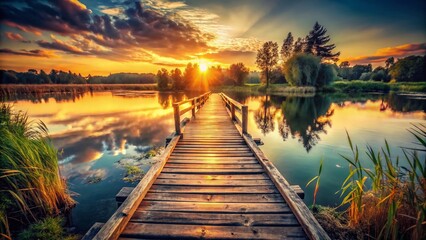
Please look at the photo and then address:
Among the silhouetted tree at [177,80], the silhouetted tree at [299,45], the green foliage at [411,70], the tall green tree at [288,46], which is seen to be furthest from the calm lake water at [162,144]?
the silhouetted tree at [177,80]

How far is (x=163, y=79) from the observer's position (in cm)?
8019

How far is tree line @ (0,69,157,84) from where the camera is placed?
178ft

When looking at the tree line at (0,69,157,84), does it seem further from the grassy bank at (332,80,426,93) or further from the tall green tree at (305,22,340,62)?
the tall green tree at (305,22,340,62)

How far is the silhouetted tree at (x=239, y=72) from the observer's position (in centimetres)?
6800

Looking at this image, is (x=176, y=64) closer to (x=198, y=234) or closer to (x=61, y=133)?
(x=61, y=133)

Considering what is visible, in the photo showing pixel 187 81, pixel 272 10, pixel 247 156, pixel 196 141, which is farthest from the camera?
pixel 187 81

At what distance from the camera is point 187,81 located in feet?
259

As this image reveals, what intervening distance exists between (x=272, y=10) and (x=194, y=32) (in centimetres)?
1221

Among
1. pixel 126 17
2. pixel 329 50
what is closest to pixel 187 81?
pixel 329 50

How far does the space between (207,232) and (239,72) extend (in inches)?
2732

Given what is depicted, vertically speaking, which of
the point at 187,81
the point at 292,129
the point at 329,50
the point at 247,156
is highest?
the point at 329,50

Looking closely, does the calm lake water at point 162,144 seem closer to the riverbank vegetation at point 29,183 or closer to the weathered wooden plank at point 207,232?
the riverbank vegetation at point 29,183

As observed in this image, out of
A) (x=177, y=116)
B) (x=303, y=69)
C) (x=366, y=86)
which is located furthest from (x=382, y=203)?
(x=366, y=86)

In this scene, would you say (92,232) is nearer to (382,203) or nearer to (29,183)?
(29,183)
